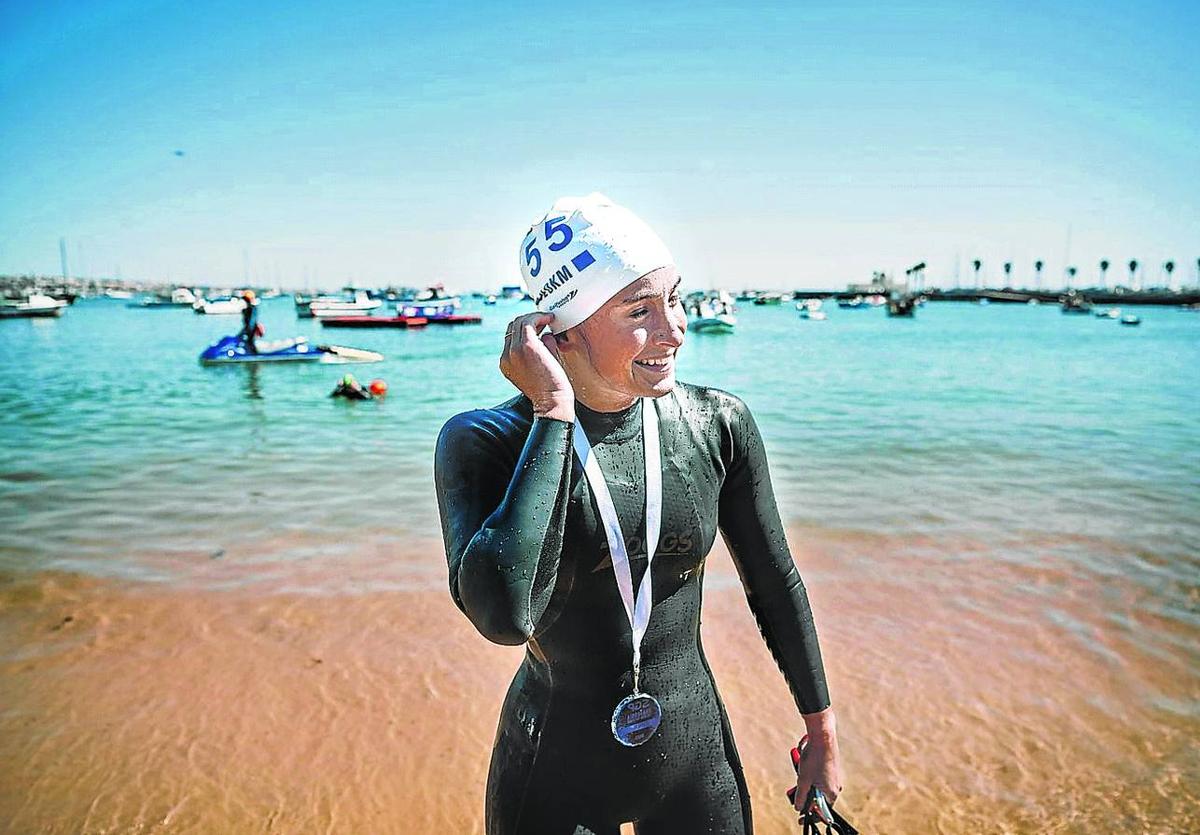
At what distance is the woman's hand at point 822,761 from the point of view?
2.00 meters

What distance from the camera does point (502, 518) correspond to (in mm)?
1535

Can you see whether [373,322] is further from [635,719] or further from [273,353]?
[635,719]

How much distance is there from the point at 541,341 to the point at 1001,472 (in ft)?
40.4

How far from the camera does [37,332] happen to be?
202 feet

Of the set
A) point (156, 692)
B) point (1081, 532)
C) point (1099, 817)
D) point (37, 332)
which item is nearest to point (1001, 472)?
point (1081, 532)

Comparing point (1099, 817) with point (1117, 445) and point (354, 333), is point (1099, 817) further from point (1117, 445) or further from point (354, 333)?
point (354, 333)

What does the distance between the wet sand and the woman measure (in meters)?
2.36

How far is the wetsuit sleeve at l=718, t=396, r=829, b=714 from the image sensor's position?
1.99m

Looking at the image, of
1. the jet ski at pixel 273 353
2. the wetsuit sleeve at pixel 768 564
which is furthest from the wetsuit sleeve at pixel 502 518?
the jet ski at pixel 273 353

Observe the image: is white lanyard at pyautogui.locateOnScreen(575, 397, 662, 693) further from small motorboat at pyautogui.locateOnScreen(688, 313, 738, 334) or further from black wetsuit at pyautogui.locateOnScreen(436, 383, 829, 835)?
small motorboat at pyautogui.locateOnScreen(688, 313, 738, 334)

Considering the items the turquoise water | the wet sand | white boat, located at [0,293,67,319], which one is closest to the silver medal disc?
the wet sand

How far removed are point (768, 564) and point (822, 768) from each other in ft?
1.83

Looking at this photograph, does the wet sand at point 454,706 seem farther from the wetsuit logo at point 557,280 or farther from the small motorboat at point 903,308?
the small motorboat at point 903,308

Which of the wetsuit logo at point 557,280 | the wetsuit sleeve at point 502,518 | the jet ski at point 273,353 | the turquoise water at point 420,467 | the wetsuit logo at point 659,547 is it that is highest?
the wetsuit logo at point 557,280
